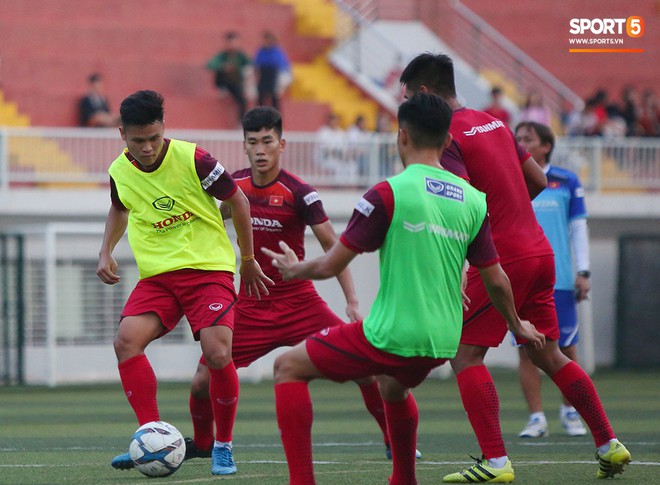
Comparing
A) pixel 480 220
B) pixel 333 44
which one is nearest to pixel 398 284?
pixel 480 220

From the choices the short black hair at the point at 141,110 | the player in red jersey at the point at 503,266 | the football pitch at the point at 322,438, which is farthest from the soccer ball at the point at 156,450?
the short black hair at the point at 141,110

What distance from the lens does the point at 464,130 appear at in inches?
289

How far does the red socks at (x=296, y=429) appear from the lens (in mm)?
5945

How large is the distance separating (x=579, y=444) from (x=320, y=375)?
13.7 ft

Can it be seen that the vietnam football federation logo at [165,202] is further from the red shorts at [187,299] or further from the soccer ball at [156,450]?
the soccer ball at [156,450]

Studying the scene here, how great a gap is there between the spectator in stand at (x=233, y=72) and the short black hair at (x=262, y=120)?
15.0m

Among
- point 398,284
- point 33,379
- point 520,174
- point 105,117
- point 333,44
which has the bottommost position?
point 33,379

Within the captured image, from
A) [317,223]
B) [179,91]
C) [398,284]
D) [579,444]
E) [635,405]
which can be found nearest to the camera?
[398,284]

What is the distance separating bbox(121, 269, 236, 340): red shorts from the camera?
7574 millimetres

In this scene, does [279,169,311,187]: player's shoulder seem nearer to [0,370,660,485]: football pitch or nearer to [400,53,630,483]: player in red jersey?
[400,53,630,483]: player in red jersey

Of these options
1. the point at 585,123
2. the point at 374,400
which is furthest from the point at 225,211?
the point at 585,123

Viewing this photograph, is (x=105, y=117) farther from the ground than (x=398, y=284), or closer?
farther from the ground

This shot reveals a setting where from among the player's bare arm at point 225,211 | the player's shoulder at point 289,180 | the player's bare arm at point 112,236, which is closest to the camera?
the player's bare arm at point 112,236

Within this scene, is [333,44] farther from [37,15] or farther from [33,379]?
[33,379]
